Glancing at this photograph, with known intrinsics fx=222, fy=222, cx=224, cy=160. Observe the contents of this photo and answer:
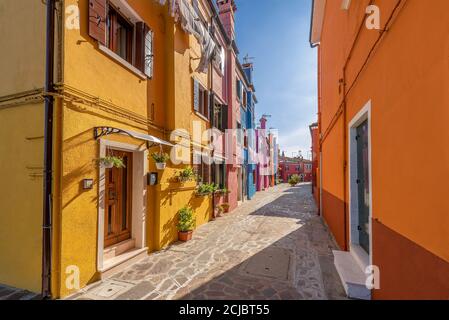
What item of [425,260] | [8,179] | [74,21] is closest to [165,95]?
[74,21]

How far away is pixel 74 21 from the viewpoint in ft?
13.0

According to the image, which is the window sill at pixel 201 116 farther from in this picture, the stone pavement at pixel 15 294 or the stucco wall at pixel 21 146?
the stone pavement at pixel 15 294

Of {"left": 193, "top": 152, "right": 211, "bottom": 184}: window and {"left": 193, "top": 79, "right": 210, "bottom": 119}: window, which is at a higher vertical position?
{"left": 193, "top": 79, "right": 210, "bottom": 119}: window

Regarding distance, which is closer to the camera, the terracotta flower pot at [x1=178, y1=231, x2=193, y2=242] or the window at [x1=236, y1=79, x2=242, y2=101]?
the terracotta flower pot at [x1=178, y1=231, x2=193, y2=242]

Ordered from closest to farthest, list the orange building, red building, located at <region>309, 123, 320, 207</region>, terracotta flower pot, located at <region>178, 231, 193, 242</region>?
the orange building
terracotta flower pot, located at <region>178, 231, 193, 242</region>
red building, located at <region>309, 123, 320, 207</region>

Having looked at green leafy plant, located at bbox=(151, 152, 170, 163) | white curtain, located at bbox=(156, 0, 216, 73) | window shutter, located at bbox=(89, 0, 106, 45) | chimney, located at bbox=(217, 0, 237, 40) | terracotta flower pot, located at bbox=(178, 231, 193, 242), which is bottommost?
terracotta flower pot, located at bbox=(178, 231, 193, 242)

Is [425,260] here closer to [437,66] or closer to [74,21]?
[437,66]

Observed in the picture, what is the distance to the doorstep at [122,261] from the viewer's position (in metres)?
4.43

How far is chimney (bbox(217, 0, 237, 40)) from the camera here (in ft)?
41.2

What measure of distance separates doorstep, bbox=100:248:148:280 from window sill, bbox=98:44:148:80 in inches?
170

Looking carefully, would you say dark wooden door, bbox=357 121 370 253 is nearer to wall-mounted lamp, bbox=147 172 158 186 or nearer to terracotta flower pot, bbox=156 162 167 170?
terracotta flower pot, bbox=156 162 167 170

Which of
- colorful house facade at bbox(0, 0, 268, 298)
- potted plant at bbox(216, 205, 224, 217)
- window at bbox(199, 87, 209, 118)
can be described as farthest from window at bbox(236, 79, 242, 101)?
colorful house facade at bbox(0, 0, 268, 298)

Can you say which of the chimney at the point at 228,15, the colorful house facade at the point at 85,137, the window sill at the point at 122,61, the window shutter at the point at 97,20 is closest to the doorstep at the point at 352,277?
the colorful house facade at the point at 85,137
